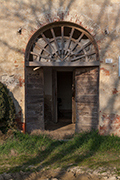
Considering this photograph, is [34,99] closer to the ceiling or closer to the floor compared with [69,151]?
closer to the ceiling

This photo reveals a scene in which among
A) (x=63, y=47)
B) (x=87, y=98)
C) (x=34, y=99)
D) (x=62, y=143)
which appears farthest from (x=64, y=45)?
(x=62, y=143)

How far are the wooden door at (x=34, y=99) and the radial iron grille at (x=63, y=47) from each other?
0.58 metres

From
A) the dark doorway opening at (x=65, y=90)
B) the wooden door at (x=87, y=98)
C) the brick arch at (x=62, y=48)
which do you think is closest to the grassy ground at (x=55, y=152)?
the wooden door at (x=87, y=98)

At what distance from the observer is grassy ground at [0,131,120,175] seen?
400 cm

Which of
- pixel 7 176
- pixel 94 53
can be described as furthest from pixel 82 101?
pixel 7 176

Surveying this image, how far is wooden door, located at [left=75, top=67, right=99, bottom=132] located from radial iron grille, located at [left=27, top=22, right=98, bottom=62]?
0.49m

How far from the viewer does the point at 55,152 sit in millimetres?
4652

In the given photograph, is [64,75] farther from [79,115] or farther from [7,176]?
[7,176]

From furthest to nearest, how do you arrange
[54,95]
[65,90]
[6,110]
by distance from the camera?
[65,90] → [54,95] → [6,110]

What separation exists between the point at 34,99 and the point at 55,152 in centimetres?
197

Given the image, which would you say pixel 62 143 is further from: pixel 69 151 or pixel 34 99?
pixel 34 99

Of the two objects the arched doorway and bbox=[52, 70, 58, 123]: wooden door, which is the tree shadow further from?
bbox=[52, 70, 58, 123]: wooden door

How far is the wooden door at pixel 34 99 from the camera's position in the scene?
A: 5.86 m

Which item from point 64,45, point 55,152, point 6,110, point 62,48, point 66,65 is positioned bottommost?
point 55,152
